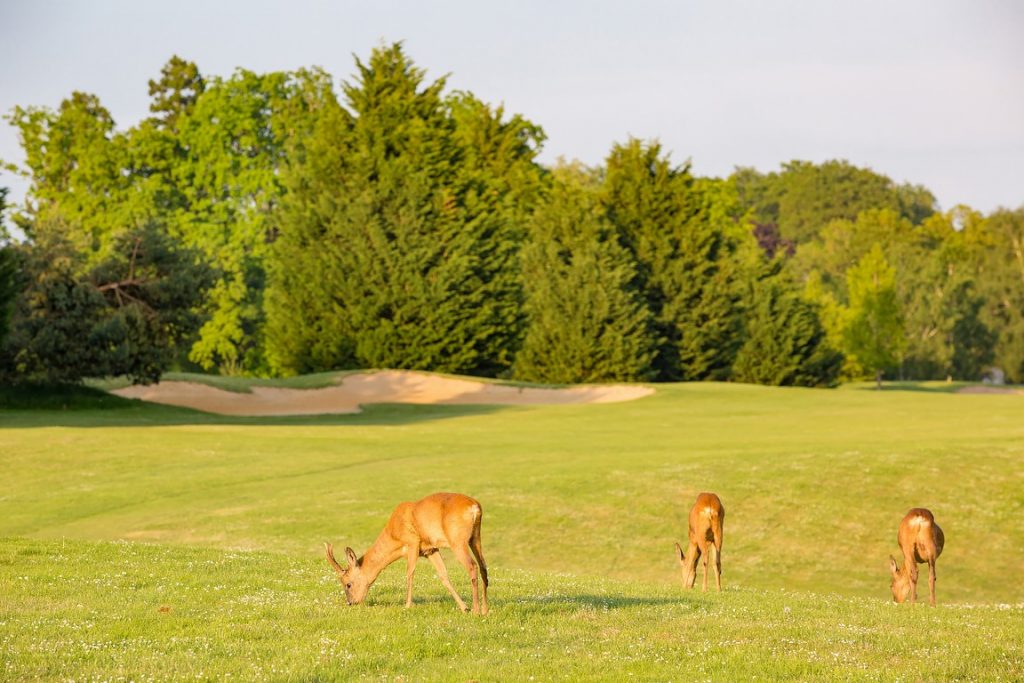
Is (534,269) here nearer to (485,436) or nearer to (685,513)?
(485,436)

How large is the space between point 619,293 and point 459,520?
2031 inches

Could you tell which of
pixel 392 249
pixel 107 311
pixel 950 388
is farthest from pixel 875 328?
pixel 107 311

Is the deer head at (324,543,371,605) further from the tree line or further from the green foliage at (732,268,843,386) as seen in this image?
the green foliage at (732,268,843,386)

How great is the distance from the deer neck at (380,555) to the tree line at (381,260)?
104 ft

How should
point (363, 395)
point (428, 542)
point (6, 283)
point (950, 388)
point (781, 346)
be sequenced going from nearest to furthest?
point (428, 542), point (6, 283), point (363, 395), point (781, 346), point (950, 388)

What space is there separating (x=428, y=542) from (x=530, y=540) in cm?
1062

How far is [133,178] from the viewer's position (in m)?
81.6

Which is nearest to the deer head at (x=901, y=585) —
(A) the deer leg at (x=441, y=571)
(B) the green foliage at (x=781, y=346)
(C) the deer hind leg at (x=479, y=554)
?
(C) the deer hind leg at (x=479, y=554)

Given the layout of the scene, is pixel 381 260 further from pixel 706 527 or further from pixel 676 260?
pixel 706 527

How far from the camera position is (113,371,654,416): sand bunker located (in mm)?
50562

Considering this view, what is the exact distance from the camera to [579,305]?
63750 mm

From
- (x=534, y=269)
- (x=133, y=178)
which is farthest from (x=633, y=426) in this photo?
(x=133, y=178)

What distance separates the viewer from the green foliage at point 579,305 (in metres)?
62.8

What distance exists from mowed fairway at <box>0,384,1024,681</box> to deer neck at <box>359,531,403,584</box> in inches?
17.7
